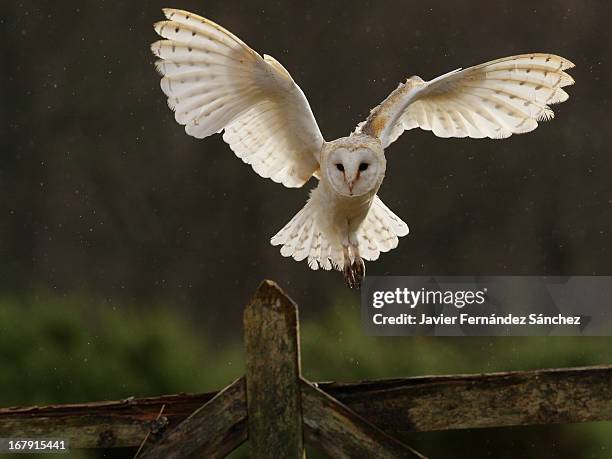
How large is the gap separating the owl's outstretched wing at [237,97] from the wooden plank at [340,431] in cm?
93

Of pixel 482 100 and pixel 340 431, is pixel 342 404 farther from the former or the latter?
pixel 482 100

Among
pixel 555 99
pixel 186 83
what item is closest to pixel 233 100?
pixel 186 83

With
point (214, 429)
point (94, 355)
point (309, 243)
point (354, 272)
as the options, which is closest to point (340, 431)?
point (214, 429)

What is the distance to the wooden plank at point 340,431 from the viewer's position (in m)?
1.30

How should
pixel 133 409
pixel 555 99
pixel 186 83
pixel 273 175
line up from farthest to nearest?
pixel 273 175 < pixel 555 99 < pixel 186 83 < pixel 133 409

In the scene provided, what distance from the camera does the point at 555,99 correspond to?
2.27 meters

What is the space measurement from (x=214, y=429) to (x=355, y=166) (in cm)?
96

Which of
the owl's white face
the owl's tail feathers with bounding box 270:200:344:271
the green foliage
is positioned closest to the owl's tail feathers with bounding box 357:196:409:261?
the owl's tail feathers with bounding box 270:200:344:271

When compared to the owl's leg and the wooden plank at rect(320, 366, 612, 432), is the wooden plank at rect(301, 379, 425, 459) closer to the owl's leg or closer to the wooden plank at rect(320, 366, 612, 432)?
the wooden plank at rect(320, 366, 612, 432)

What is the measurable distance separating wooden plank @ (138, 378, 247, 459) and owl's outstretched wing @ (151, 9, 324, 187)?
0.89 m

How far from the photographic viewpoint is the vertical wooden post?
4.27 ft

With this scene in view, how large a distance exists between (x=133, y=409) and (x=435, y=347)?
141 centimetres

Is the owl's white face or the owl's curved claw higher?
the owl's white face

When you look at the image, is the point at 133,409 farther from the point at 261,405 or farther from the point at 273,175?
the point at 273,175
